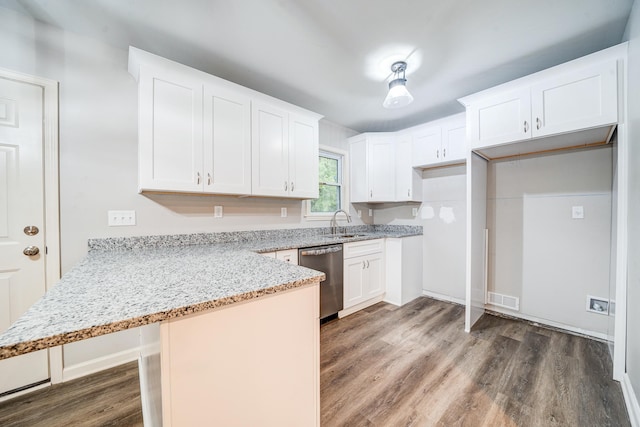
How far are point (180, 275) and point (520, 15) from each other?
254 cm

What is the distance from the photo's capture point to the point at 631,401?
1.39 meters

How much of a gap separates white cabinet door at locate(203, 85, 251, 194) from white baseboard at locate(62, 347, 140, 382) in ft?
4.70

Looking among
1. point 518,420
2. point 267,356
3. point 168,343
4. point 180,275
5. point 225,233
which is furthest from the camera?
point 225,233

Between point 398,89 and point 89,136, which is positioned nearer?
point 89,136

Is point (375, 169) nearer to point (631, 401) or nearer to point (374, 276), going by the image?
point (374, 276)

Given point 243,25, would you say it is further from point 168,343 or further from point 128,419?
point 128,419

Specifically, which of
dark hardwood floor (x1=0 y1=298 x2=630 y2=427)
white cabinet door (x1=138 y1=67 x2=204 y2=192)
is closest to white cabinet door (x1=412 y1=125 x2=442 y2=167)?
dark hardwood floor (x1=0 y1=298 x2=630 y2=427)

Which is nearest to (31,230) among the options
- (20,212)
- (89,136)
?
(20,212)

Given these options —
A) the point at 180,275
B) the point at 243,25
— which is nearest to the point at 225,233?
the point at 180,275

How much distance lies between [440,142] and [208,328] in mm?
3112

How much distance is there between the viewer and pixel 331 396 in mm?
1532

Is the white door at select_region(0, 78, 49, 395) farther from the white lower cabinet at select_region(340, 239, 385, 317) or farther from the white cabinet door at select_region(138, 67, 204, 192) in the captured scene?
the white lower cabinet at select_region(340, 239, 385, 317)

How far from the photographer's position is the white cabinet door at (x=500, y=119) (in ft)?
6.64

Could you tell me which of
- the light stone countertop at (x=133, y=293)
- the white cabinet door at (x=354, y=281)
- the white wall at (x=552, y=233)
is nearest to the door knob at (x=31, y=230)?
the light stone countertop at (x=133, y=293)
